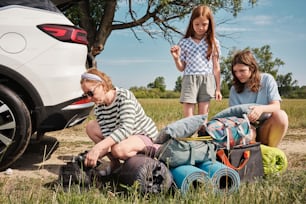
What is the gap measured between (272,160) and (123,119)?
4.44ft

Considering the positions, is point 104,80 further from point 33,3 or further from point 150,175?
point 33,3

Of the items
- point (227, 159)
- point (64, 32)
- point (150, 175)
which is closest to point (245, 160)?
point (227, 159)

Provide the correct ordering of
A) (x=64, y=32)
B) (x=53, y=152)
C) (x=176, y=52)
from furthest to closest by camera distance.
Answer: (x=53, y=152) → (x=176, y=52) → (x=64, y=32)

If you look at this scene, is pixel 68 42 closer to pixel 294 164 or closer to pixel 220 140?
pixel 220 140

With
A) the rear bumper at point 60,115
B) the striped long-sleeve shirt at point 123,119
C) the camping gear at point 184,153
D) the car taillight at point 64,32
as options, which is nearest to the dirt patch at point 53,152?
the rear bumper at point 60,115

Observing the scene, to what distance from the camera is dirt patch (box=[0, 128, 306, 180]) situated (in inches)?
162

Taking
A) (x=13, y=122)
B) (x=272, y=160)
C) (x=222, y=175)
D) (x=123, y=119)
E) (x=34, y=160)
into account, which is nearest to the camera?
(x=222, y=175)

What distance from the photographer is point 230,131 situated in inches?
132

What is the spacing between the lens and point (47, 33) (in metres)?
3.95

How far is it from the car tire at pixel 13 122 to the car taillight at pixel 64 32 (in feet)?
2.24

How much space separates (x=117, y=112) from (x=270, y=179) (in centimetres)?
140

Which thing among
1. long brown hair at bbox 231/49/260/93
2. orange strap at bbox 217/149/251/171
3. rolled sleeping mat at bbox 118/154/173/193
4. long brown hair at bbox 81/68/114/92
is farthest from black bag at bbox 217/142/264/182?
long brown hair at bbox 81/68/114/92

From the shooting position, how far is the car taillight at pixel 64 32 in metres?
3.96

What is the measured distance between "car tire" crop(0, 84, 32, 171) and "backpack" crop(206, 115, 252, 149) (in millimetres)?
1751
